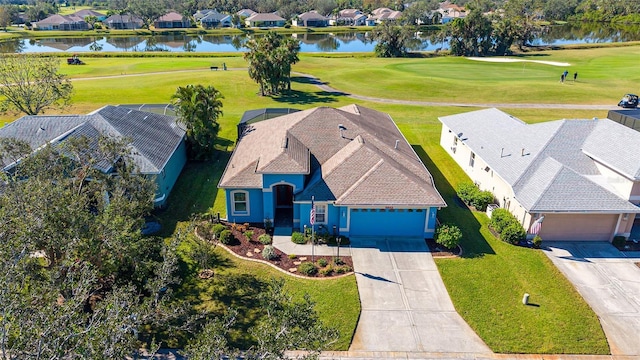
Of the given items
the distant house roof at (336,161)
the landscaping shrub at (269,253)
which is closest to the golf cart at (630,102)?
the distant house roof at (336,161)

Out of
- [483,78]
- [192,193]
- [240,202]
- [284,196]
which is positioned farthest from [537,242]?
[483,78]

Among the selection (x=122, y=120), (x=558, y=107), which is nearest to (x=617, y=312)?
(x=122, y=120)

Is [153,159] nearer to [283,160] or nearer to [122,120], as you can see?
[122,120]

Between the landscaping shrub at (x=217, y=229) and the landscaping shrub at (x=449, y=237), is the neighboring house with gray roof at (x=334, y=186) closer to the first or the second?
the landscaping shrub at (x=449, y=237)

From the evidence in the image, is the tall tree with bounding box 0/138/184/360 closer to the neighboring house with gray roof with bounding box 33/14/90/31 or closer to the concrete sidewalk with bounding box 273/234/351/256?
the concrete sidewalk with bounding box 273/234/351/256

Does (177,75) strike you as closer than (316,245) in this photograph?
No

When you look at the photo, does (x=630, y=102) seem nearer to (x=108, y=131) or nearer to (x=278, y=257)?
(x=278, y=257)
